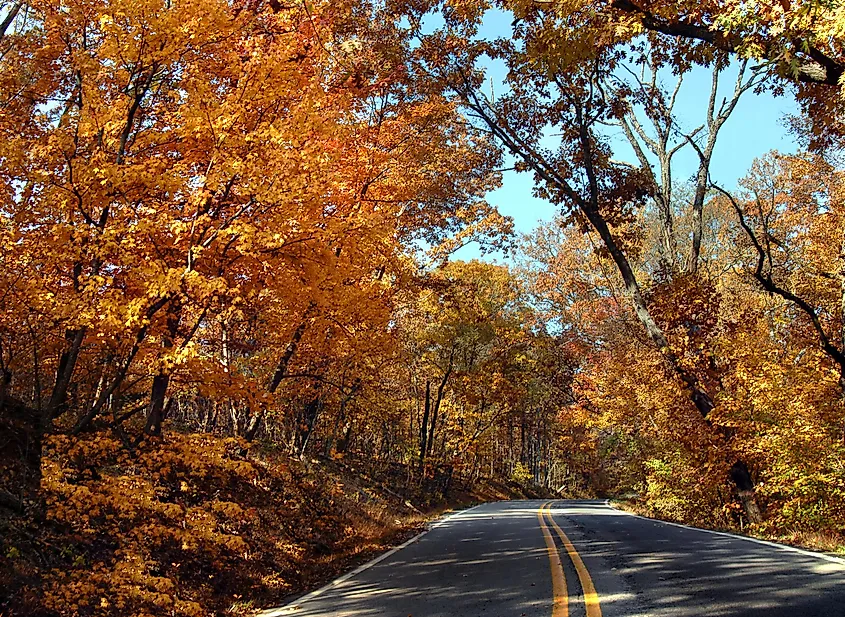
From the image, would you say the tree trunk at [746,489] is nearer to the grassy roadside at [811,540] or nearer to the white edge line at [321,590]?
the grassy roadside at [811,540]

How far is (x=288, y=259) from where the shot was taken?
339 inches

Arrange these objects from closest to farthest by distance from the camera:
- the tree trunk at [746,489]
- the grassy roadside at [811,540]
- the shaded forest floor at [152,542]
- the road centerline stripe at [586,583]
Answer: the road centerline stripe at [586,583] < the shaded forest floor at [152,542] < the grassy roadside at [811,540] < the tree trunk at [746,489]

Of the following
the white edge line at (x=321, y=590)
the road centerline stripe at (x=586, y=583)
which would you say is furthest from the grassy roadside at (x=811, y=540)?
the white edge line at (x=321, y=590)

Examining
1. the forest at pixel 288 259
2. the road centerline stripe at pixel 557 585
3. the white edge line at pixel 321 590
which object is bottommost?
the white edge line at pixel 321 590

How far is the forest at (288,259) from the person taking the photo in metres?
6.62

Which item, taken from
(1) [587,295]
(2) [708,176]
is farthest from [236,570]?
(1) [587,295]

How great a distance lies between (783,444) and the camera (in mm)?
12055

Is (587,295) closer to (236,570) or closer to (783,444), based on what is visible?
(783,444)

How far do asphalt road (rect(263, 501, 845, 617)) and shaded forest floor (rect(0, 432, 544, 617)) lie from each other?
966mm

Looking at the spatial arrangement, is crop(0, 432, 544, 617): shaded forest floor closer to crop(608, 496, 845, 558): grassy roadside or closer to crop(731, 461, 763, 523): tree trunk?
crop(608, 496, 845, 558): grassy roadside

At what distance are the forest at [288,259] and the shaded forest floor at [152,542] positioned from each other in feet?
0.15

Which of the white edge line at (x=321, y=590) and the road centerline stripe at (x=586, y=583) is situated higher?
the road centerline stripe at (x=586, y=583)

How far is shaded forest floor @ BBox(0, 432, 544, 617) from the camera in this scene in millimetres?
5762

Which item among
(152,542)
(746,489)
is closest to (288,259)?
(152,542)
